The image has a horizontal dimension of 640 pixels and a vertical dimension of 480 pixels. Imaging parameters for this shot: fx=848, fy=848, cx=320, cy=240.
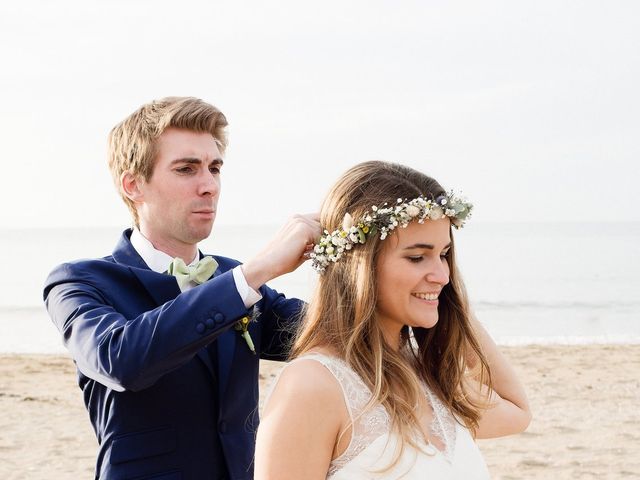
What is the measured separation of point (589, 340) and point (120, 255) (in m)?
16.2

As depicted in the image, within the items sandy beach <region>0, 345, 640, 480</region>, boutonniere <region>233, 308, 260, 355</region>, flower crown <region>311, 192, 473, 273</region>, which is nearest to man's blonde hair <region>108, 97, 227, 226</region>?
boutonniere <region>233, 308, 260, 355</region>

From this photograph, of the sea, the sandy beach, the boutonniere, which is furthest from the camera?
the sea

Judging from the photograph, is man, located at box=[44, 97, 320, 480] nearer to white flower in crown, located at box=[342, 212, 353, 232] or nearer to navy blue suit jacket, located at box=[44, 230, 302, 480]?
navy blue suit jacket, located at box=[44, 230, 302, 480]

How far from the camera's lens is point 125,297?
9.62 ft

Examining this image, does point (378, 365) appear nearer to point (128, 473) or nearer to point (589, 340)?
point (128, 473)

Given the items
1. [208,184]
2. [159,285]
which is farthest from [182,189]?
[159,285]

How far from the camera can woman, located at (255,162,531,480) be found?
2.40 m

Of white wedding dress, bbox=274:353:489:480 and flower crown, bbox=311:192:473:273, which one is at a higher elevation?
flower crown, bbox=311:192:473:273

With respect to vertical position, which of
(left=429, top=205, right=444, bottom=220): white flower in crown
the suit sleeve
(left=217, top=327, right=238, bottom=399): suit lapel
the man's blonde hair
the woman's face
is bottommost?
(left=217, top=327, right=238, bottom=399): suit lapel

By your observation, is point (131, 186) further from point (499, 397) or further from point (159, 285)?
point (499, 397)

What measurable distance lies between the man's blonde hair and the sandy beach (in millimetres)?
5320

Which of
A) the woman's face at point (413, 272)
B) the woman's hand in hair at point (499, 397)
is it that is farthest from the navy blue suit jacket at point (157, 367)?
the woman's hand in hair at point (499, 397)

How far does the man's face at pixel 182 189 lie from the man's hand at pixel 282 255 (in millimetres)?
513

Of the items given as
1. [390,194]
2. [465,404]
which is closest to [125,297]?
[390,194]
